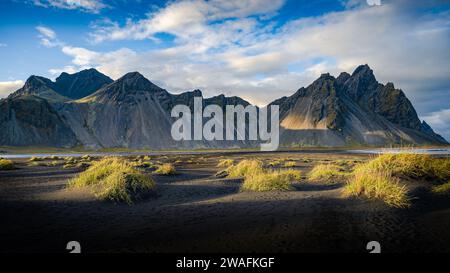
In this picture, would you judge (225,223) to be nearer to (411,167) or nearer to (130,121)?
(411,167)

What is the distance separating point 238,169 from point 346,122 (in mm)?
183569

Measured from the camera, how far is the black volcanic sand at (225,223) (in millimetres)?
6465

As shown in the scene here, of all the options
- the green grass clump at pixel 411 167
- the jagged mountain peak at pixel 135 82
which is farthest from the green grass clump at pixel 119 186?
the jagged mountain peak at pixel 135 82

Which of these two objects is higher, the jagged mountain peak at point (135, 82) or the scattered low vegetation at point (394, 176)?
the jagged mountain peak at point (135, 82)

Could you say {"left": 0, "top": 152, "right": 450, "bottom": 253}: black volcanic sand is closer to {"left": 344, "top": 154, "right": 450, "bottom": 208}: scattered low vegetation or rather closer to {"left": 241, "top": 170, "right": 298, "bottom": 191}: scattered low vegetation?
{"left": 344, "top": 154, "right": 450, "bottom": 208}: scattered low vegetation

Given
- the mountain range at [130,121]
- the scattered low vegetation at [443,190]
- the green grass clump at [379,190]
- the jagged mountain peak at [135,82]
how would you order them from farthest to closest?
the jagged mountain peak at [135,82]
the mountain range at [130,121]
the scattered low vegetation at [443,190]
the green grass clump at [379,190]

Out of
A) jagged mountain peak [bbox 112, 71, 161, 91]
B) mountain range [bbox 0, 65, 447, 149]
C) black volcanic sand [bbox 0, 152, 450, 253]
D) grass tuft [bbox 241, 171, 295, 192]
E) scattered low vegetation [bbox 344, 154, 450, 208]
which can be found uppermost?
jagged mountain peak [bbox 112, 71, 161, 91]

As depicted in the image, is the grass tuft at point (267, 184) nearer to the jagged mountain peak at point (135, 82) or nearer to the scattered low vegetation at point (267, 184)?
the scattered low vegetation at point (267, 184)

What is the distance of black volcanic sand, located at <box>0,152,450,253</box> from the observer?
21.2 feet

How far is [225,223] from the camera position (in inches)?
328

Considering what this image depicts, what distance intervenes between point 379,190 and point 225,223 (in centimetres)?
619

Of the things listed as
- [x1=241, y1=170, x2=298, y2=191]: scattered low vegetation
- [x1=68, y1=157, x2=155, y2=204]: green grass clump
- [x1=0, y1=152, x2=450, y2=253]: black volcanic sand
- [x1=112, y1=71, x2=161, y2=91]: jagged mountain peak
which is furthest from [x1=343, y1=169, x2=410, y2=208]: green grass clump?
[x1=112, y1=71, x2=161, y2=91]: jagged mountain peak

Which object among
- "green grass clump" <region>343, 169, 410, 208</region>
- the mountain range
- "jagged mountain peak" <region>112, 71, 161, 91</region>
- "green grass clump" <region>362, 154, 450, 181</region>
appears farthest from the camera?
"jagged mountain peak" <region>112, 71, 161, 91</region>

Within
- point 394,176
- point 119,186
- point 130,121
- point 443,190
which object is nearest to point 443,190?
point 443,190
